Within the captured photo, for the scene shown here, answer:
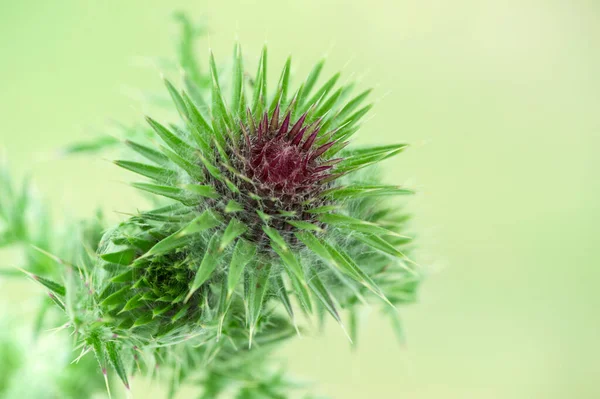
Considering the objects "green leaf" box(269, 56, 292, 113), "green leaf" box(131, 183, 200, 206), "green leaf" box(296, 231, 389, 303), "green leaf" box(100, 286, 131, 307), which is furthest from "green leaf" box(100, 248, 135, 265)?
"green leaf" box(269, 56, 292, 113)

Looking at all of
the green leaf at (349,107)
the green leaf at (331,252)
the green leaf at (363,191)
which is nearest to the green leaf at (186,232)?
the green leaf at (331,252)

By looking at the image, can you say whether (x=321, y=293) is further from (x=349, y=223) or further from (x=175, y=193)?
(x=175, y=193)

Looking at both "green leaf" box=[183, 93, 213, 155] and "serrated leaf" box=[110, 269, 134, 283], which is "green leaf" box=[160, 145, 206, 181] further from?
"serrated leaf" box=[110, 269, 134, 283]

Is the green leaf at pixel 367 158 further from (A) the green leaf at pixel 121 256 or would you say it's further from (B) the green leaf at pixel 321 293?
(A) the green leaf at pixel 121 256

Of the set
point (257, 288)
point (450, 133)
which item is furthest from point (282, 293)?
point (450, 133)

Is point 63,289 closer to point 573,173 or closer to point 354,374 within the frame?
point 354,374

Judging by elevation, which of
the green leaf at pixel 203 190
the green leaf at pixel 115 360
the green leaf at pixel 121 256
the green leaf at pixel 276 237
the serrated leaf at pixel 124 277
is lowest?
the green leaf at pixel 115 360
